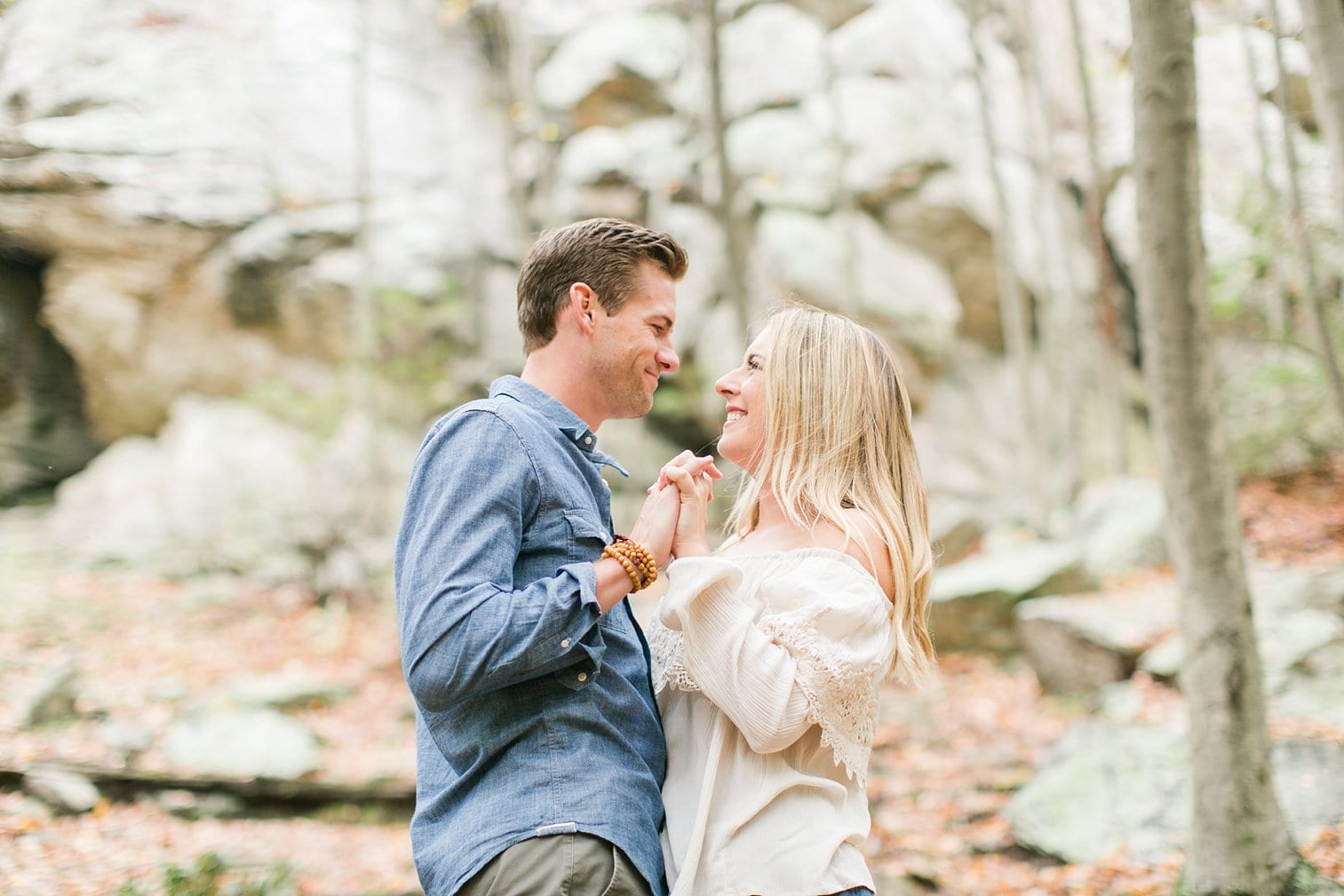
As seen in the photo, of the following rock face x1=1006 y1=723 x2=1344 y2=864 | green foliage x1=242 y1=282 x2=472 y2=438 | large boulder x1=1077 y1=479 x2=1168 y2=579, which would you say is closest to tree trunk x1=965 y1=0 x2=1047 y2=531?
large boulder x1=1077 y1=479 x2=1168 y2=579

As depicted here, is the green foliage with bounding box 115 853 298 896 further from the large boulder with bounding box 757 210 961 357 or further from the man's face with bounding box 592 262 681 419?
the large boulder with bounding box 757 210 961 357

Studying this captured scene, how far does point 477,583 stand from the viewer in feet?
5.46

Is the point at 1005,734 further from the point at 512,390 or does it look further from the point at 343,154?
the point at 343,154

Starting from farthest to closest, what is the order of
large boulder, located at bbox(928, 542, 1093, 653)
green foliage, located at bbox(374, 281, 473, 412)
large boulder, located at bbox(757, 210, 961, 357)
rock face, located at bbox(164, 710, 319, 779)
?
large boulder, located at bbox(757, 210, 961, 357) → green foliage, located at bbox(374, 281, 473, 412) → large boulder, located at bbox(928, 542, 1093, 653) → rock face, located at bbox(164, 710, 319, 779)

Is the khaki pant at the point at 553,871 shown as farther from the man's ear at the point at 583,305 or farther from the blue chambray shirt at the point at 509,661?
the man's ear at the point at 583,305

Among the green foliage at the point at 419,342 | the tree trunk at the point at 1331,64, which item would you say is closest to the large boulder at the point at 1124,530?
the tree trunk at the point at 1331,64

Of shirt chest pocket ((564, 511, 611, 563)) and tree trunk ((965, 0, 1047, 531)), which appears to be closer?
shirt chest pocket ((564, 511, 611, 563))

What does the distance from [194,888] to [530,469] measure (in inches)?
134

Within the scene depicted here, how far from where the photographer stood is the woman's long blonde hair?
86.4 inches

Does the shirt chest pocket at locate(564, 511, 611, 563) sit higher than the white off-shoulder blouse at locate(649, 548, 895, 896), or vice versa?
the shirt chest pocket at locate(564, 511, 611, 563)

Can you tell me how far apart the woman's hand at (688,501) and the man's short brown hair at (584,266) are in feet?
1.37

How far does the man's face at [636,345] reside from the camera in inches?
84.9

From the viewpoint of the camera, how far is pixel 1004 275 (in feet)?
41.3

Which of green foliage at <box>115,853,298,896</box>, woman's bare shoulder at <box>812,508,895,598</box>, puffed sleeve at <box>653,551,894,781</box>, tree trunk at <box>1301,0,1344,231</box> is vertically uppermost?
tree trunk at <box>1301,0,1344,231</box>
